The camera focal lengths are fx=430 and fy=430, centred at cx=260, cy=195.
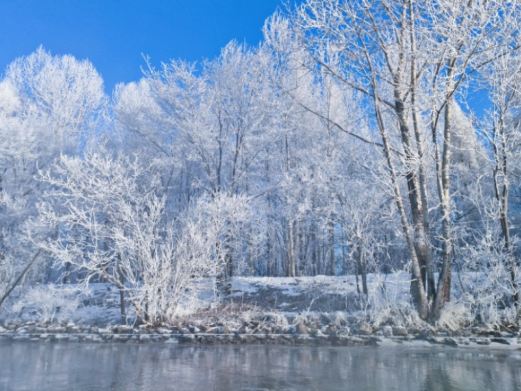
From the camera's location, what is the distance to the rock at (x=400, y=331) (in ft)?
30.6

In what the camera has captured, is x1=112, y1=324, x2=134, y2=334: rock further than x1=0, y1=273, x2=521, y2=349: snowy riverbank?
Yes

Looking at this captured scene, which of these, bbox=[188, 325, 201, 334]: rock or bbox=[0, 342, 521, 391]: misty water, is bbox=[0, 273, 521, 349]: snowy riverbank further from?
bbox=[0, 342, 521, 391]: misty water

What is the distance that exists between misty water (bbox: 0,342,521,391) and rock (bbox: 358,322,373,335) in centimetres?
131

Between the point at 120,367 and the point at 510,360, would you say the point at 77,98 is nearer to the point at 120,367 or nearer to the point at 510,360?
the point at 120,367

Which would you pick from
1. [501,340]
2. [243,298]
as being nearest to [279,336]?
[501,340]

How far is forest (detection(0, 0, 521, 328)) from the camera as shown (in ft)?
33.0

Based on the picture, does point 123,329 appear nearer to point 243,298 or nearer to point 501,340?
point 243,298

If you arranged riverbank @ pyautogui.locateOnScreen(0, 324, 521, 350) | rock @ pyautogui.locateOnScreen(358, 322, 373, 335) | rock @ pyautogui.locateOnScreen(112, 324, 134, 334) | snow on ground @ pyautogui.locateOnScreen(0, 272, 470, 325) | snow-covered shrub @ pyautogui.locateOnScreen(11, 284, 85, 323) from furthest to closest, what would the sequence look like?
snow-covered shrub @ pyautogui.locateOnScreen(11, 284, 85, 323)
snow on ground @ pyautogui.locateOnScreen(0, 272, 470, 325)
rock @ pyautogui.locateOnScreen(112, 324, 134, 334)
rock @ pyautogui.locateOnScreen(358, 322, 373, 335)
riverbank @ pyautogui.locateOnScreen(0, 324, 521, 350)

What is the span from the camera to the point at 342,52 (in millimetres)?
10914

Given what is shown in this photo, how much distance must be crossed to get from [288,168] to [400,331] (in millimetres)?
12040

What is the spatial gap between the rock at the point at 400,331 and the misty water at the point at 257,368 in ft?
3.62

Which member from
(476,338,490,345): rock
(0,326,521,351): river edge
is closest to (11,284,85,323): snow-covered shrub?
(0,326,521,351): river edge

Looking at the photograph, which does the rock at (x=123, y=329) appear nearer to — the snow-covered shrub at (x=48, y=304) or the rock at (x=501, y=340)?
the snow-covered shrub at (x=48, y=304)

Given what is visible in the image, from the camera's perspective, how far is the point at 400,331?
9445 millimetres
